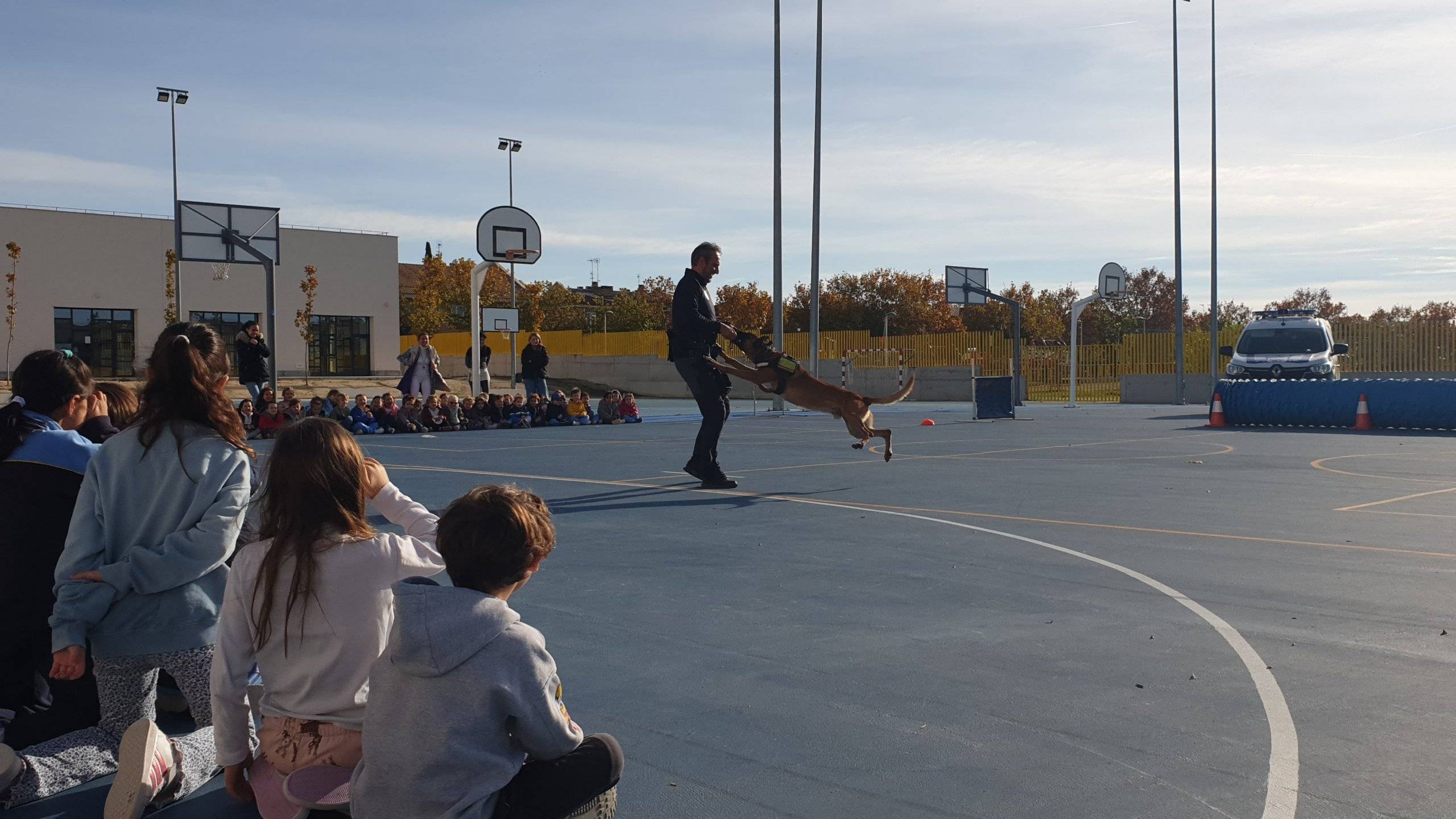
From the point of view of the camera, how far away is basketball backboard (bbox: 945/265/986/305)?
38656 millimetres

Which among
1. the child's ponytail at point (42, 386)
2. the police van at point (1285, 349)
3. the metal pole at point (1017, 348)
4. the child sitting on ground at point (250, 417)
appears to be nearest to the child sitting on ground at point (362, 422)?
the child sitting on ground at point (250, 417)

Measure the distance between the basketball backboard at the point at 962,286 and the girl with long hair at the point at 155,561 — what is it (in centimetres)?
3602

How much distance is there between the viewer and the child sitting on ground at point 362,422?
21.4 metres

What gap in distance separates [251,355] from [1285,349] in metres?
23.2

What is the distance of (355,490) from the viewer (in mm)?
3207

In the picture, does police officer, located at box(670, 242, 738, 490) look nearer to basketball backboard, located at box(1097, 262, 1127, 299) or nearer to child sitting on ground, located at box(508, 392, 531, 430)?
child sitting on ground, located at box(508, 392, 531, 430)

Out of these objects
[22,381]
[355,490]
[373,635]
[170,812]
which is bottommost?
[170,812]

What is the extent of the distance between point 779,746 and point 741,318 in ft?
249

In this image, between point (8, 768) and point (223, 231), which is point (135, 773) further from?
point (223, 231)

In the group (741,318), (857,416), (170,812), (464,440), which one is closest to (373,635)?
(170,812)

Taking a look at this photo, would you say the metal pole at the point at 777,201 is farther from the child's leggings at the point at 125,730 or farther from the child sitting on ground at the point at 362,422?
the child's leggings at the point at 125,730

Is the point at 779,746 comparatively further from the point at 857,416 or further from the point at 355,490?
the point at 857,416

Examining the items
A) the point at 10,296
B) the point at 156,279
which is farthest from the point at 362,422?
the point at 156,279

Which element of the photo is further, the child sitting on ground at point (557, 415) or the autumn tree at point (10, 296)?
Answer: the autumn tree at point (10, 296)
